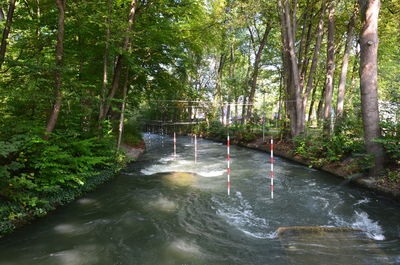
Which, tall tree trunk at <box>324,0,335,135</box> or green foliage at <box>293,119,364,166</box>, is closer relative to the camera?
green foliage at <box>293,119,364,166</box>

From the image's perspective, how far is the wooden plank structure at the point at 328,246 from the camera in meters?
3.66

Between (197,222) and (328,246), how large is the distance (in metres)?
2.41

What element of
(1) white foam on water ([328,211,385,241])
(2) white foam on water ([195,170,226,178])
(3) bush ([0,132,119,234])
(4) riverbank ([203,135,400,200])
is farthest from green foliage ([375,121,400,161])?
(3) bush ([0,132,119,234])

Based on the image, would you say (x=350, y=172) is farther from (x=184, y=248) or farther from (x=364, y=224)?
Result: (x=184, y=248)

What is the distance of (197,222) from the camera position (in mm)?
5129

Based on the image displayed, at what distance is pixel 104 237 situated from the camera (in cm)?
445

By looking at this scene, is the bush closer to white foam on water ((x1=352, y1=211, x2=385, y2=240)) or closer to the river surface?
the river surface

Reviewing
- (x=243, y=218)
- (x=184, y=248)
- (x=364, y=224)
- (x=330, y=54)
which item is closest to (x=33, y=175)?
(x=184, y=248)

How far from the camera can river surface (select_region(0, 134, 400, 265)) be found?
3848 millimetres

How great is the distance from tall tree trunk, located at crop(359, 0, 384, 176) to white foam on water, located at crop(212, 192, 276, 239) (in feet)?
13.3

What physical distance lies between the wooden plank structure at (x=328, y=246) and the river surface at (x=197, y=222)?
0.03m

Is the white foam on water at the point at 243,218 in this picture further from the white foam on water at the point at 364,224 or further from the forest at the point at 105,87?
the forest at the point at 105,87

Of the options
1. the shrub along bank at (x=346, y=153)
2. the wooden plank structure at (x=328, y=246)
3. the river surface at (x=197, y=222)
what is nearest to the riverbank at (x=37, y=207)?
the river surface at (x=197, y=222)

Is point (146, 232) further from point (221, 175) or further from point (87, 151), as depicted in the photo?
point (221, 175)
